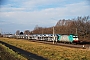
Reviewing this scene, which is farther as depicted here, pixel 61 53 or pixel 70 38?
pixel 70 38

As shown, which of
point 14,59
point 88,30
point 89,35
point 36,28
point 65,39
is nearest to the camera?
point 14,59

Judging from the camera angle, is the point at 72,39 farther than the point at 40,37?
No

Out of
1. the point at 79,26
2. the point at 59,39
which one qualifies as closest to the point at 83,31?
the point at 79,26

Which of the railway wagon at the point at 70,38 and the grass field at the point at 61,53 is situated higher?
the railway wagon at the point at 70,38

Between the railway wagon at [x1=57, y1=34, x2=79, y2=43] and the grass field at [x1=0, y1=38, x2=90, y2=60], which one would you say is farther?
the railway wagon at [x1=57, y1=34, x2=79, y2=43]

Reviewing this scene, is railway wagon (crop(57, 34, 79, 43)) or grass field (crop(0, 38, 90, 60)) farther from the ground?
railway wagon (crop(57, 34, 79, 43))

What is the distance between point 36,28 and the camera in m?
171

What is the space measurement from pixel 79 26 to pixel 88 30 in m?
8.00

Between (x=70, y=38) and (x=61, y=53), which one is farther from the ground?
(x=70, y=38)

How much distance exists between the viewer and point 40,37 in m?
102

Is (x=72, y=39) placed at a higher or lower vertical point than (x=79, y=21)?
lower

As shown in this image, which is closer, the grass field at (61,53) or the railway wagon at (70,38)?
the grass field at (61,53)

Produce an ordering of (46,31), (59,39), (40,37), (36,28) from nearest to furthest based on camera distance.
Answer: (59,39) < (40,37) < (46,31) < (36,28)

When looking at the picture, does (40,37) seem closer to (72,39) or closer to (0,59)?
(72,39)
